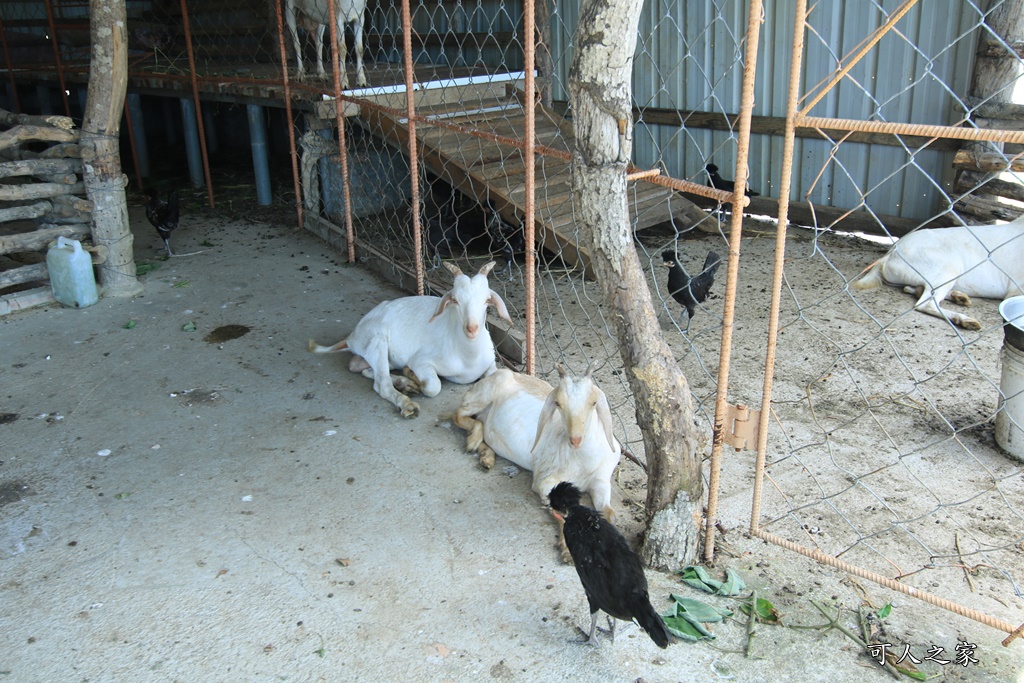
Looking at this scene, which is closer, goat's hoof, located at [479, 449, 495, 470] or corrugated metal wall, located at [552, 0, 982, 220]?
goat's hoof, located at [479, 449, 495, 470]

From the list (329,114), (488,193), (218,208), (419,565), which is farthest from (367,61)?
(419,565)

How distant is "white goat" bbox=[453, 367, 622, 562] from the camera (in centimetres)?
349

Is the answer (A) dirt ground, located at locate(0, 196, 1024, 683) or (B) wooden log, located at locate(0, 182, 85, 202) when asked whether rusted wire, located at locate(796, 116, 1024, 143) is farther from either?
(B) wooden log, located at locate(0, 182, 85, 202)

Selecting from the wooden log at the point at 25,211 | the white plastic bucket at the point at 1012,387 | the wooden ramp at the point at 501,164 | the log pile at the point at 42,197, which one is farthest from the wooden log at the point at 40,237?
the white plastic bucket at the point at 1012,387

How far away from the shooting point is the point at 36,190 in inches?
247

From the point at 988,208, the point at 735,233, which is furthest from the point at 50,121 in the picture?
the point at 988,208

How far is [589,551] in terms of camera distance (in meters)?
2.85

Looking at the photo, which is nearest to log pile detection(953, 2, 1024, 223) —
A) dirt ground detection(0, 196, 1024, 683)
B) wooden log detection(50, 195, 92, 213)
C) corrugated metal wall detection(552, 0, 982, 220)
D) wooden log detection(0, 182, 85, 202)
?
corrugated metal wall detection(552, 0, 982, 220)

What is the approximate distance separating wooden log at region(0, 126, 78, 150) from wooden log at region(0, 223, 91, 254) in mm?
647

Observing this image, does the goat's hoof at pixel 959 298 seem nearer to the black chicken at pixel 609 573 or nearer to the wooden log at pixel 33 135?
the black chicken at pixel 609 573

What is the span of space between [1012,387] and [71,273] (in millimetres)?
6258

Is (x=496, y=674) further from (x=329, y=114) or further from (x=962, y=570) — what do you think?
(x=329, y=114)

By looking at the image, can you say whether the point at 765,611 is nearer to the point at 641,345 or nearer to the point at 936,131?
the point at 641,345

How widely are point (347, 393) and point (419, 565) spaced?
1.82 meters
